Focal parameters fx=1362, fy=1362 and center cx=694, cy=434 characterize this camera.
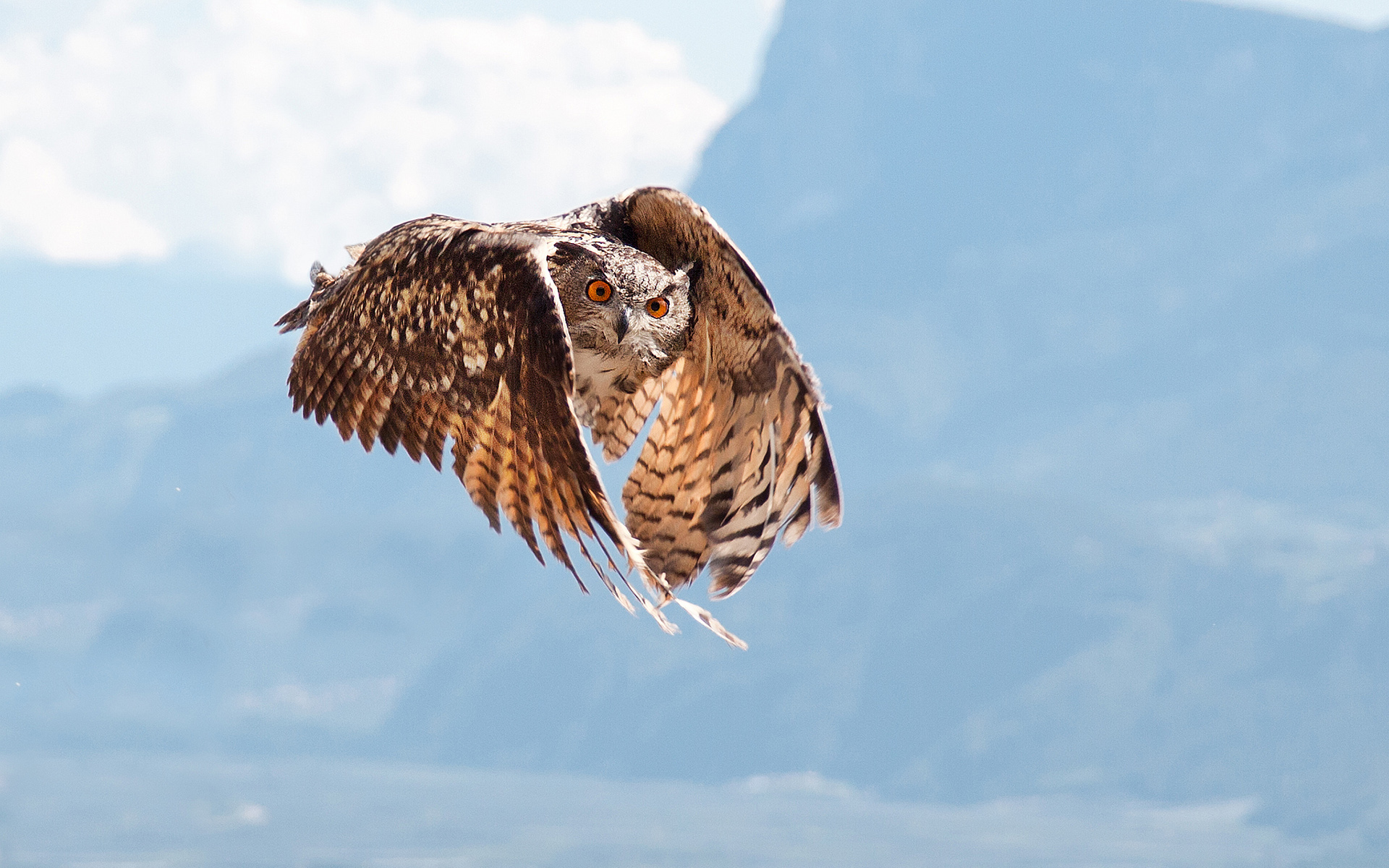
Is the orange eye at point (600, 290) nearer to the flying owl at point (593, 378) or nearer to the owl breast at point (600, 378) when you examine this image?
the flying owl at point (593, 378)

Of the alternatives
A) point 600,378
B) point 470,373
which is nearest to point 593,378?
point 600,378

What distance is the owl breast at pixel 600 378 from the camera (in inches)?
97.3

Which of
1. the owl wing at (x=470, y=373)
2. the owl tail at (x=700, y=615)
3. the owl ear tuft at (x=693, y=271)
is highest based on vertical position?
the owl ear tuft at (x=693, y=271)

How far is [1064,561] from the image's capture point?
10494cm

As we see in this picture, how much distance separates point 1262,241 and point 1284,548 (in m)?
32.0

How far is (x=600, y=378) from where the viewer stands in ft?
8.59

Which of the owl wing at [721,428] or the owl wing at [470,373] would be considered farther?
the owl wing at [721,428]

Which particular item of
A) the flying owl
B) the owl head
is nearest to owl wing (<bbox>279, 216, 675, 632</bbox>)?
the flying owl

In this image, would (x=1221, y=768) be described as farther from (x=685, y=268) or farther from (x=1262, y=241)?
(x=685, y=268)

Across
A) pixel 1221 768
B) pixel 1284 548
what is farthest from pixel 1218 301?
pixel 1221 768

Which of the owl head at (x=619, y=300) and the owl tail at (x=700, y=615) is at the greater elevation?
the owl head at (x=619, y=300)

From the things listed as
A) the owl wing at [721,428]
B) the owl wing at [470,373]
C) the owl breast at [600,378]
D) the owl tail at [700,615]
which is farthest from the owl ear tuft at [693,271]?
the owl tail at [700,615]

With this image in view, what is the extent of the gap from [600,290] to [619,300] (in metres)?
0.04

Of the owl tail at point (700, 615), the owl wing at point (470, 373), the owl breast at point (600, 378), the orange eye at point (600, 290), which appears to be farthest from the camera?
the owl breast at point (600, 378)
